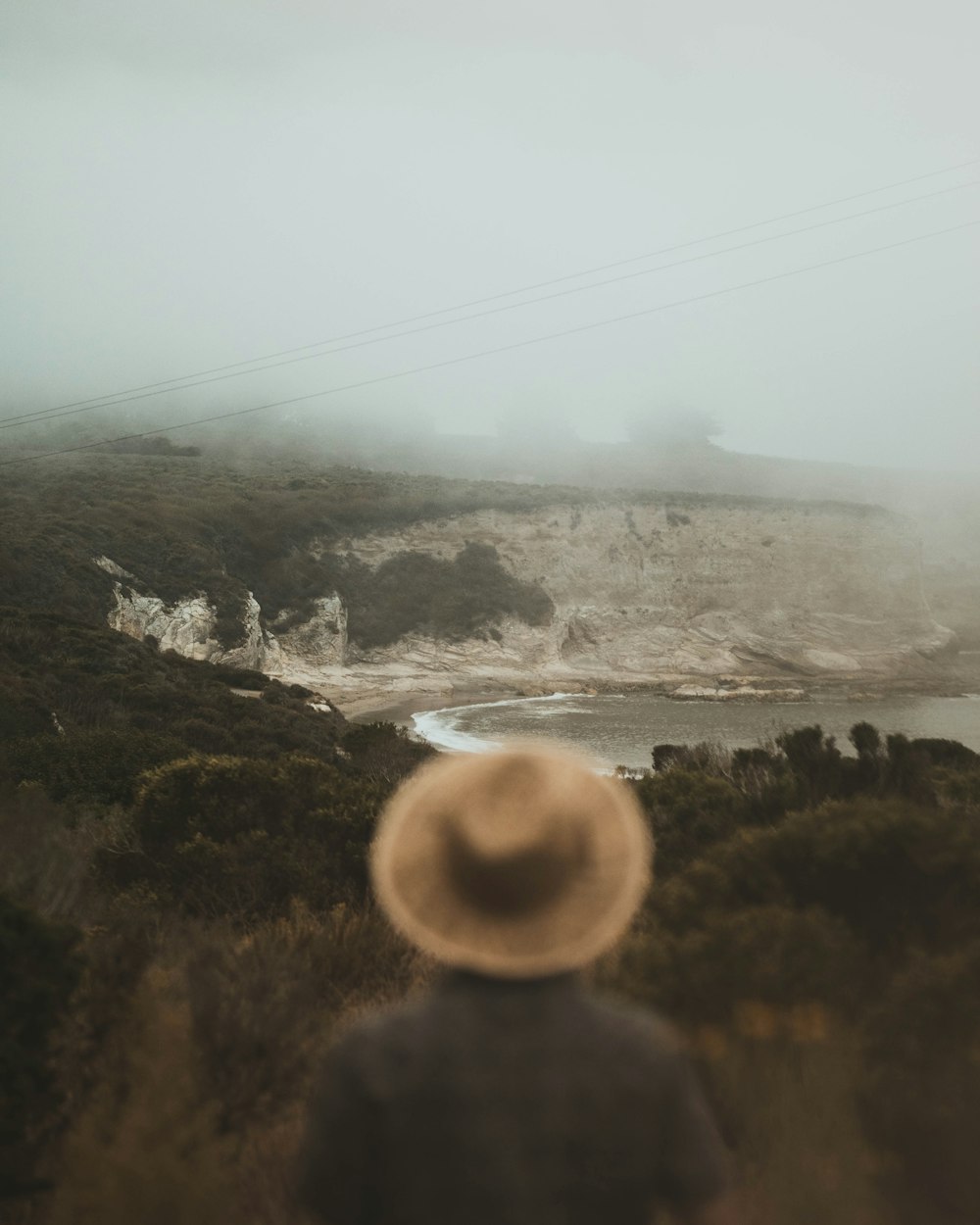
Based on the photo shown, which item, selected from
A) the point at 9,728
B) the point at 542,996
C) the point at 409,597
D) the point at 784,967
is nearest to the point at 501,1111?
the point at 542,996

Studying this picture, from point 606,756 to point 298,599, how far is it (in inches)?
1101

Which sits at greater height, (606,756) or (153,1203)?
(153,1203)

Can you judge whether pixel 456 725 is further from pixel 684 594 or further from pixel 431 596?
pixel 684 594

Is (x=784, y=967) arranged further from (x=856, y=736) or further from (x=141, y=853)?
(x=141, y=853)

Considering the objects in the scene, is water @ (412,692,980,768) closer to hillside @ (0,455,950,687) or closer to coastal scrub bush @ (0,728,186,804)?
hillside @ (0,455,950,687)

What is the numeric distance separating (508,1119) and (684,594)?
6434 cm

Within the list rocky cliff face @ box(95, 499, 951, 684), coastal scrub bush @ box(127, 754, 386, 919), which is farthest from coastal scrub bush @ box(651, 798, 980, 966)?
rocky cliff face @ box(95, 499, 951, 684)

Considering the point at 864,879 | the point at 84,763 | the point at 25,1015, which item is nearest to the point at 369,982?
the point at 25,1015

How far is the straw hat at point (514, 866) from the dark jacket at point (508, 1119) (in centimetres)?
8

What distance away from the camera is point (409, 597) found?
2235 inches

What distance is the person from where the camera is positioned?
140cm

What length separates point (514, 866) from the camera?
1537mm

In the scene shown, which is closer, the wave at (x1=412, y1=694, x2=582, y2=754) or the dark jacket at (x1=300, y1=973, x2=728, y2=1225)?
the dark jacket at (x1=300, y1=973, x2=728, y2=1225)

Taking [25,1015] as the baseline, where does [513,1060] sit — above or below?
above
